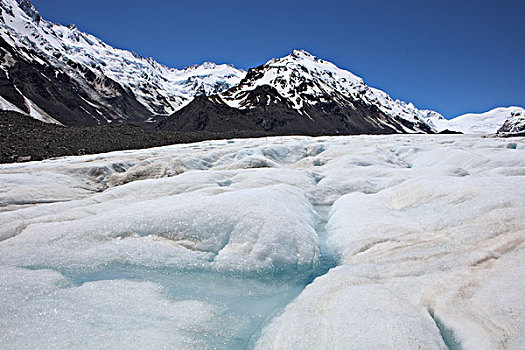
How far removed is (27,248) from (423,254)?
5700 millimetres

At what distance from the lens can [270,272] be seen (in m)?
3.87

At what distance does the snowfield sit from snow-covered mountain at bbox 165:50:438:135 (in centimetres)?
5093

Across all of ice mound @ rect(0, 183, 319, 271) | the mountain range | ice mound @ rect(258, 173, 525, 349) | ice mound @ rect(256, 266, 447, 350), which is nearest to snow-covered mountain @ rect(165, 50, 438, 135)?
the mountain range

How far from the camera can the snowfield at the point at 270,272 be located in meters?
2.55

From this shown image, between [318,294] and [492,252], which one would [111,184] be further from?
[492,252]

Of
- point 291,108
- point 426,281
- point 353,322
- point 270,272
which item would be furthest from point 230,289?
point 291,108

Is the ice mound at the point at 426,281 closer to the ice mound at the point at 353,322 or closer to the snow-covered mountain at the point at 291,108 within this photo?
the ice mound at the point at 353,322

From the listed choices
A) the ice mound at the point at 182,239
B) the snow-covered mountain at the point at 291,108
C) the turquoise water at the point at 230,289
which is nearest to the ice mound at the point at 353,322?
the turquoise water at the point at 230,289

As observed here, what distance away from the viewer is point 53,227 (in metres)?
4.63

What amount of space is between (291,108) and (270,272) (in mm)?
112850

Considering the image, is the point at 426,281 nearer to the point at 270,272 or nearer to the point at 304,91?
the point at 270,272

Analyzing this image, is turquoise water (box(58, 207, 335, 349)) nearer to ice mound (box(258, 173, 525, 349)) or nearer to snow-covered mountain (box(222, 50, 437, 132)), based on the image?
ice mound (box(258, 173, 525, 349))

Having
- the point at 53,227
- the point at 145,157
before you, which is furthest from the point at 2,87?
the point at 53,227

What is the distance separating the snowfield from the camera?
100 inches
